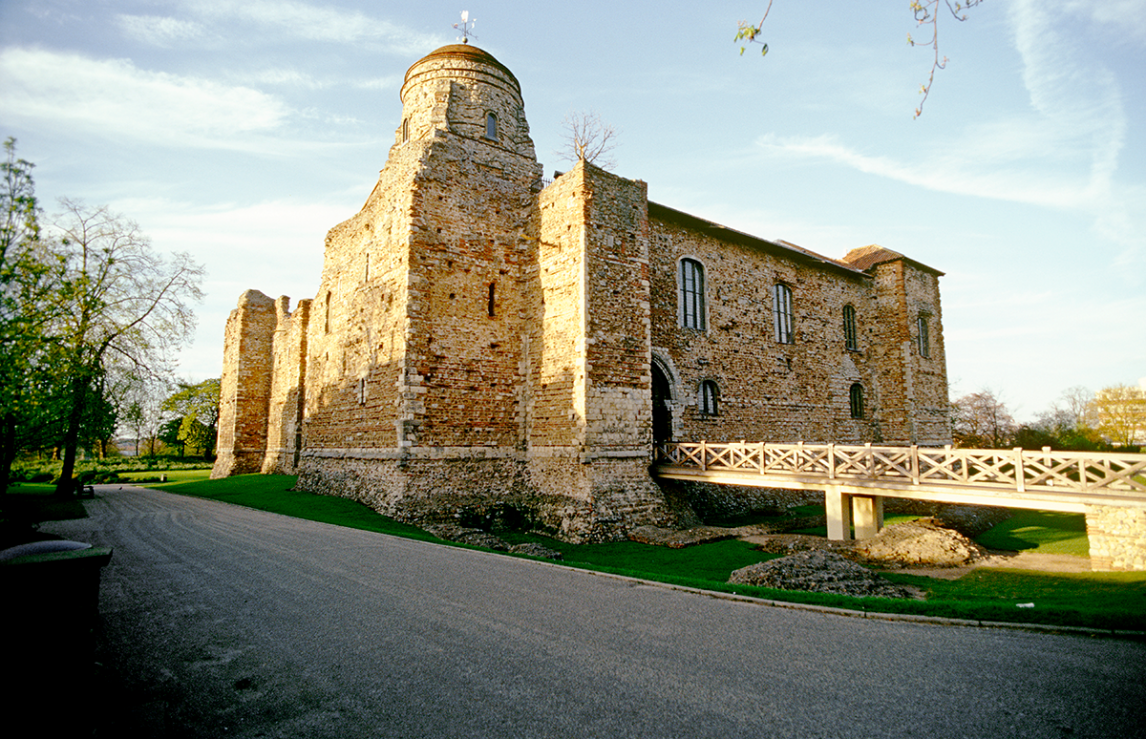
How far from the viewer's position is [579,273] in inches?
606

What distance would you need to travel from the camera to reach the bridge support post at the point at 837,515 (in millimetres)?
13711

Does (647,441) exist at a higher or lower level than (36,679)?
higher

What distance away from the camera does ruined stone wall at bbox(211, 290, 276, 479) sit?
29.0m

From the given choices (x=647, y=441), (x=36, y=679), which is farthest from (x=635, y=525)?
(x=36, y=679)

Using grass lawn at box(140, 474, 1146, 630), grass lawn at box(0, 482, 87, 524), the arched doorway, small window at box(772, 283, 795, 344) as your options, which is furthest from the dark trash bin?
small window at box(772, 283, 795, 344)

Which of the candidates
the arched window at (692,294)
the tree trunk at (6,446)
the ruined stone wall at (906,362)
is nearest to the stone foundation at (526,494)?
the arched window at (692,294)

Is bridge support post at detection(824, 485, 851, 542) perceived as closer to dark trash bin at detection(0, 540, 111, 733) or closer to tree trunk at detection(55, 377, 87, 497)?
dark trash bin at detection(0, 540, 111, 733)

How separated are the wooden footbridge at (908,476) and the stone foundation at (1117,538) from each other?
0.38ft

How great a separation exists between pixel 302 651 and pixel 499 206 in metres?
14.6

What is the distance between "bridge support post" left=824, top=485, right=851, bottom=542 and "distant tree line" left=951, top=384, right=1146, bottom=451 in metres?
18.9

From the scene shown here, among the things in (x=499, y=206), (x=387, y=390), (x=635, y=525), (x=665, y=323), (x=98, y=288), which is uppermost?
(x=499, y=206)

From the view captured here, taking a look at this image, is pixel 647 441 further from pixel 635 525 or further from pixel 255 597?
pixel 255 597

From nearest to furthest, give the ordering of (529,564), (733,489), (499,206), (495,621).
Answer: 1. (495,621)
2. (529,564)
3. (499,206)
4. (733,489)

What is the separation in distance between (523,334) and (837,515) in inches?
384
